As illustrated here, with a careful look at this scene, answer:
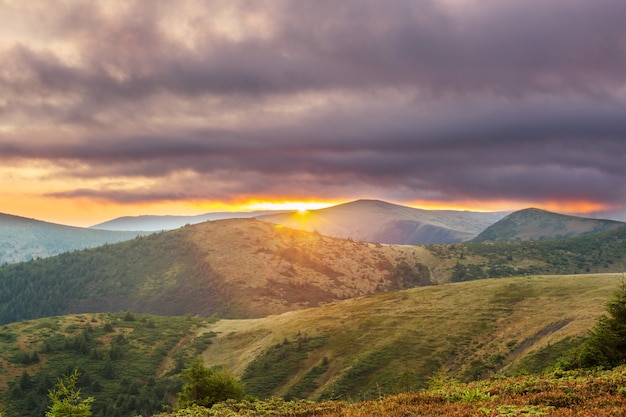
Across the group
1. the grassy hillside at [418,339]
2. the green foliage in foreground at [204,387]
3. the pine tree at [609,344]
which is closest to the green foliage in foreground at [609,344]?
the pine tree at [609,344]

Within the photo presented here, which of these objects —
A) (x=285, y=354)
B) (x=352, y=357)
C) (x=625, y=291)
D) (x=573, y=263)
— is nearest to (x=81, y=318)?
(x=285, y=354)

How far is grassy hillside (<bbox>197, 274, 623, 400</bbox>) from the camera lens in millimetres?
51250

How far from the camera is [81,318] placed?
4048 inches

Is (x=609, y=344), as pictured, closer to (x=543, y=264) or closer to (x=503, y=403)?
(x=503, y=403)

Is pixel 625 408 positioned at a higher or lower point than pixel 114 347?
higher

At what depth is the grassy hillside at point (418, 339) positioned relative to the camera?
168 ft

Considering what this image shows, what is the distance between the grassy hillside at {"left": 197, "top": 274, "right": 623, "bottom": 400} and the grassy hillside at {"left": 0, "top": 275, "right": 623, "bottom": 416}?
198 mm

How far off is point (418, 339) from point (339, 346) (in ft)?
40.8

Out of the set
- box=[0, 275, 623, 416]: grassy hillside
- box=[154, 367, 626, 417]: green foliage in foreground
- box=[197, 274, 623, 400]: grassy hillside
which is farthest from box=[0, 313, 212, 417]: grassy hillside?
box=[154, 367, 626, 417]: green foliage in foreground

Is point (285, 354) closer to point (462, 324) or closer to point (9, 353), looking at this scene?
point (462, 324)

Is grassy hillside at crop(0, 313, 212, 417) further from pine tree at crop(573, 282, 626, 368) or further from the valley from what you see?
pine tree at crop(573, 282, 626, 368)

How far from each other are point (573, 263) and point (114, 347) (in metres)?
182

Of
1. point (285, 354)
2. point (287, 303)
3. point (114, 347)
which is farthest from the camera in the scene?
point (287, 303)

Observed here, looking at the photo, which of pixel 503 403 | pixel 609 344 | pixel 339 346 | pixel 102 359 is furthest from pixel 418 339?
pixel 102 359
